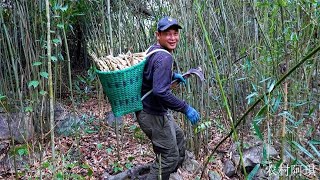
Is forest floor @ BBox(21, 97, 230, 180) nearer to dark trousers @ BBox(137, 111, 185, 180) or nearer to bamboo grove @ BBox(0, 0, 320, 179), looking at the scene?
Result: bamboo grove @ BBox(0, 0, 320, 179)

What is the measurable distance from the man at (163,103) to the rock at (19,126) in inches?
48.5

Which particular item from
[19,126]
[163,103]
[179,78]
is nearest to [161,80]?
[163,103]

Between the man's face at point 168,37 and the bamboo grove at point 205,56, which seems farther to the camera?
the bamboo grove at point 205,56

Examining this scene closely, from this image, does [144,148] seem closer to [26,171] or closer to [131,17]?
[26,171]

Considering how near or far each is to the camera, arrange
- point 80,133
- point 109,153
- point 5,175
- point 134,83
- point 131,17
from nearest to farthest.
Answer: point 134,83
point 5,175
point 109,153
point 80,133
point 131,17

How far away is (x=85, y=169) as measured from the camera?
2.90 meters

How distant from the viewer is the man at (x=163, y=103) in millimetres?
2102

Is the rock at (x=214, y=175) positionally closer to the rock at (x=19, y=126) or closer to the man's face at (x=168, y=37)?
the man's face at (x=168, y=37)

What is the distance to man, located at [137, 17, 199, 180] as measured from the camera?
2.10 metres

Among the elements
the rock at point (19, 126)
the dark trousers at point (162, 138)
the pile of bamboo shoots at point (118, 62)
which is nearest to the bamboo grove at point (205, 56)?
the rock at point (19, 126)

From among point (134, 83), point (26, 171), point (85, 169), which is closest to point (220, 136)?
point (85, 169)

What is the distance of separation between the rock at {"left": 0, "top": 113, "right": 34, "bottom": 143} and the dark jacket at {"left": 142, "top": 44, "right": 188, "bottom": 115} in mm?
1308

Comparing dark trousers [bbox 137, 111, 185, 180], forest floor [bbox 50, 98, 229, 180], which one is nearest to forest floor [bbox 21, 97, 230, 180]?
forest floor [bbox 50, 98, 229, 180]

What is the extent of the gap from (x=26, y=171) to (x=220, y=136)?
1.73 metres
